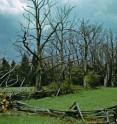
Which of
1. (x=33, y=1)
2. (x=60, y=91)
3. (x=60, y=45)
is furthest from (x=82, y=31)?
(x=60, y=91)

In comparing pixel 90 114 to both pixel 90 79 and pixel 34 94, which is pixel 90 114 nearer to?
pixel 34 94

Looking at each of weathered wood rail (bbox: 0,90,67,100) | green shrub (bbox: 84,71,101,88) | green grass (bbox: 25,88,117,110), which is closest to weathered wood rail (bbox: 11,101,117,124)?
green grass (bbox: 25,88,117,110)

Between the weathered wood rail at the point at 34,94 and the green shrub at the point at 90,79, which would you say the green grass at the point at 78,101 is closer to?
the weathered wood rail at the point at 34,94

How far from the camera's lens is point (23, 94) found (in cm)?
3491

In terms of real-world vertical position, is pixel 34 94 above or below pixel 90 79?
below

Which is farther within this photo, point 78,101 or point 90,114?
point 78,101

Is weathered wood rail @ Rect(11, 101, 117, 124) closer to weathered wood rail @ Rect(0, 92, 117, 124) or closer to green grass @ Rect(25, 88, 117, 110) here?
weathered wood rail @ Rect(0, 92, 117, 124)

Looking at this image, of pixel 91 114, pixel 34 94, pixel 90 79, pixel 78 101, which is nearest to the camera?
pixel 91 114

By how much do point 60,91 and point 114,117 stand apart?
23.9m

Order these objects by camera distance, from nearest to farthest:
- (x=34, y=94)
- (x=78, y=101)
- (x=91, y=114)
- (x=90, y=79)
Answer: (x=91, y=114) < (x=78, y=101) < (x=34, y=94) < (x=90, y=79)

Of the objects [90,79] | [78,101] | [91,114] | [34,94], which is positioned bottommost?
[91,114]

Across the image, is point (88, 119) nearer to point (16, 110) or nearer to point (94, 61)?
point (16, 110)

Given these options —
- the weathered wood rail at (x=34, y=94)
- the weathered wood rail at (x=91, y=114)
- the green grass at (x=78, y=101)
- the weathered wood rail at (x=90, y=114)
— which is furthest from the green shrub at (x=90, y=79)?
the weathered wood rail at (x=91, y=114)

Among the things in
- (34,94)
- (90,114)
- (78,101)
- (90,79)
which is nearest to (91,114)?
(90,114)
